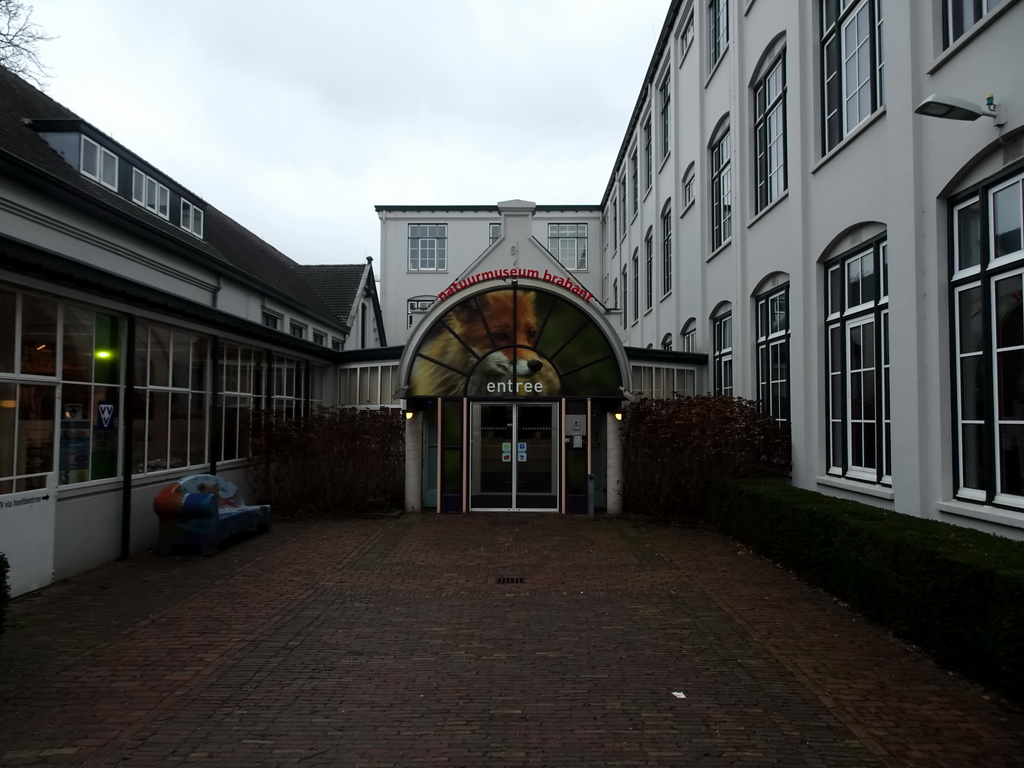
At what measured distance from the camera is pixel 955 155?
7.70 m

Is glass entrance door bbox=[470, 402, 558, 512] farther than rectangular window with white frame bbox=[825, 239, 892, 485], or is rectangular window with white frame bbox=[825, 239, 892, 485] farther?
glass entrance door bbox=[470, 402, 558, 512]

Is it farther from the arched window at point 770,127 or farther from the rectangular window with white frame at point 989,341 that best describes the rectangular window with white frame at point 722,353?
the rectangular window with white frame at point 989,341

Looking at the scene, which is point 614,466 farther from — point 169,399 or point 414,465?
point 169,399

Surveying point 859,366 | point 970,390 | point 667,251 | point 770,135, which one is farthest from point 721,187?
point 970,390

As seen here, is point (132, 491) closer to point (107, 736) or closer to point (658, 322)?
point (107, 736)

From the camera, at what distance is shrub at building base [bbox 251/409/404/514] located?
560 inches

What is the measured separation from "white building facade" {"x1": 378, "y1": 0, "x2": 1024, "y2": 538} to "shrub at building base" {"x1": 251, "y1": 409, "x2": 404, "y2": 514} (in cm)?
291

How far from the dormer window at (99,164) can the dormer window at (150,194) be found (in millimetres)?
532

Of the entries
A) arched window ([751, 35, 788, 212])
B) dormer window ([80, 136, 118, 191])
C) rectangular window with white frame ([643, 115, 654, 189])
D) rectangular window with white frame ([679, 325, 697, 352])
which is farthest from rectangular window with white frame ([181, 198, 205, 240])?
rectangular window with white frame ([643, 115, 654, 189])

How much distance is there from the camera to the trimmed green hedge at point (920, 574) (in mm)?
5078

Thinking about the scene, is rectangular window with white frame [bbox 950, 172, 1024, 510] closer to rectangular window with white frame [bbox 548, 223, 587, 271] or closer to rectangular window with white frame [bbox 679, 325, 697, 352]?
rectangular window with white frame [bbox 679, 325, 697, 352]

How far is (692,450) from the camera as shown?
43.4ft

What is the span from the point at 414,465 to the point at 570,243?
2863 centimetres

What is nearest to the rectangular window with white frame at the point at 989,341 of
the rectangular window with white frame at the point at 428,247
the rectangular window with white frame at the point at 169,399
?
the rectangular window with white frame at the point at 169,399
